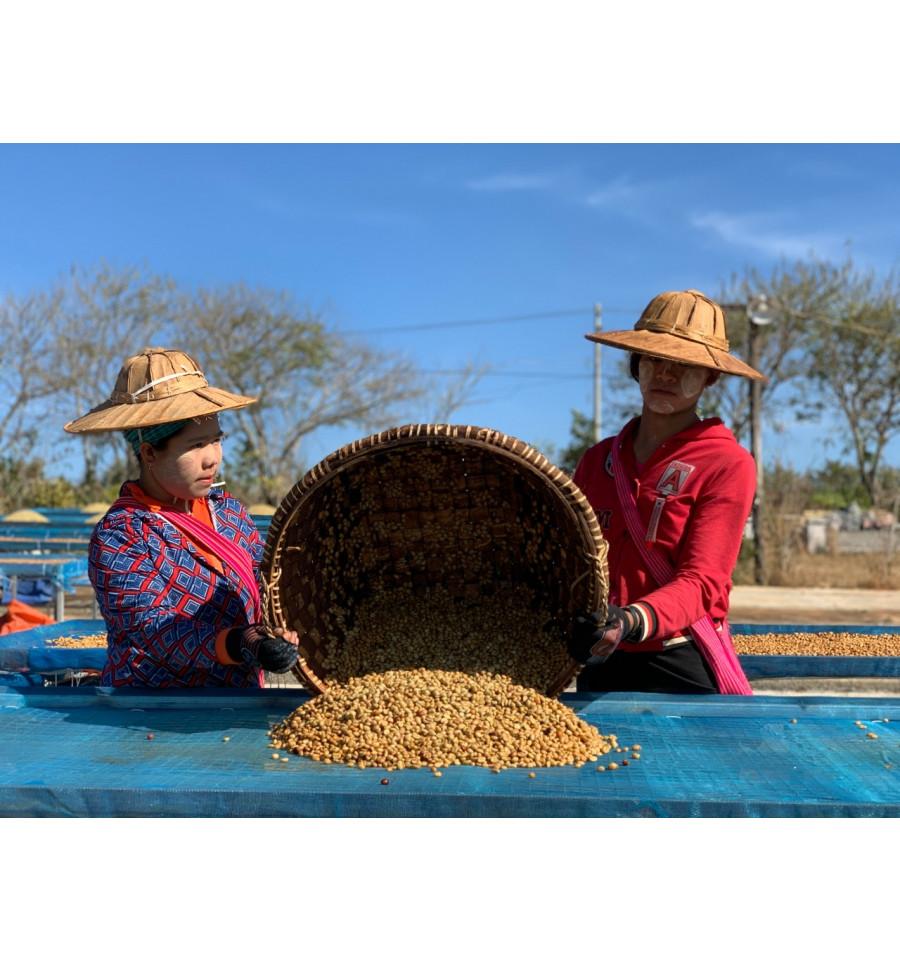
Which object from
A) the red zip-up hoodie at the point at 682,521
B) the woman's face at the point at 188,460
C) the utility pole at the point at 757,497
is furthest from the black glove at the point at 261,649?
the utility pole at the point at 757,497

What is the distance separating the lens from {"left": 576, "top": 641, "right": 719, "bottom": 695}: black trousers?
2.51 m

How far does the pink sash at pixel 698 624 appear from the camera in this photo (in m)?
2.40

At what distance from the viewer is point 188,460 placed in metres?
2.47

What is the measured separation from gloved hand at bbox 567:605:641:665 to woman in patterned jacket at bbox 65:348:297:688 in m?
0.76

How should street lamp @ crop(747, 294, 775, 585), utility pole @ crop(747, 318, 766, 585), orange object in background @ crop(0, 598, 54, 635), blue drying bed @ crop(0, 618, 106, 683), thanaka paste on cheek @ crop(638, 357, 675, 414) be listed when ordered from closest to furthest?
thanaka paste on cheek @ crop(638, 357, 675, 414), blue drying bed @ crop(0, 618, 106, 683), orange object in background @ crop(0, 598, 54, 635), street lamp @ crop(747, 294, 775, 585), utility pole @ crop(747, 318, 766, 585)

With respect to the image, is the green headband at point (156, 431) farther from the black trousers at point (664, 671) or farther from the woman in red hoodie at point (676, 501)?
the black trousers at point (664, 671)

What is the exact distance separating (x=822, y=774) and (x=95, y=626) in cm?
393

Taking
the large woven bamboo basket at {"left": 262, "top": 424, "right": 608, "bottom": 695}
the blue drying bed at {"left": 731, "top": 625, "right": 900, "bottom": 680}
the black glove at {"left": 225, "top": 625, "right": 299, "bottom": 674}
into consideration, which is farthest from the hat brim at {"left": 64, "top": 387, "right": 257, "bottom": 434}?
the blue drying bed at {"left": 731, "top": 625, "right": 900, "bottom": 680}

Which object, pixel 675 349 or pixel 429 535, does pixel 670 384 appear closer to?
pixel 675 349

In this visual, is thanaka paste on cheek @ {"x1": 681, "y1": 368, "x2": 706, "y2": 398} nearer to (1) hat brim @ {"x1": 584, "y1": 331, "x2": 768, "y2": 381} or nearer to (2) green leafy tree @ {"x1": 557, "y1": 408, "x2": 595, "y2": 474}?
(1) hat brim @ {"x1": 584, "y1": 331, "x2": 768, "y2": 381}

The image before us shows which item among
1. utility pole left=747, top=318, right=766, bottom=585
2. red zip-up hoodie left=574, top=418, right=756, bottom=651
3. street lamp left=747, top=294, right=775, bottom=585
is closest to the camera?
red zip-up hoodie left=574, top=418, right=756, bottom=651

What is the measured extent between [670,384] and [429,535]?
2.63 feet

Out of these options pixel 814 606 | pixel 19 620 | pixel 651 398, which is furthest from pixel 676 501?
pixel 814 606

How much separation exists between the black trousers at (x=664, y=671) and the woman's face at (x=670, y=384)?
1.94 ft
